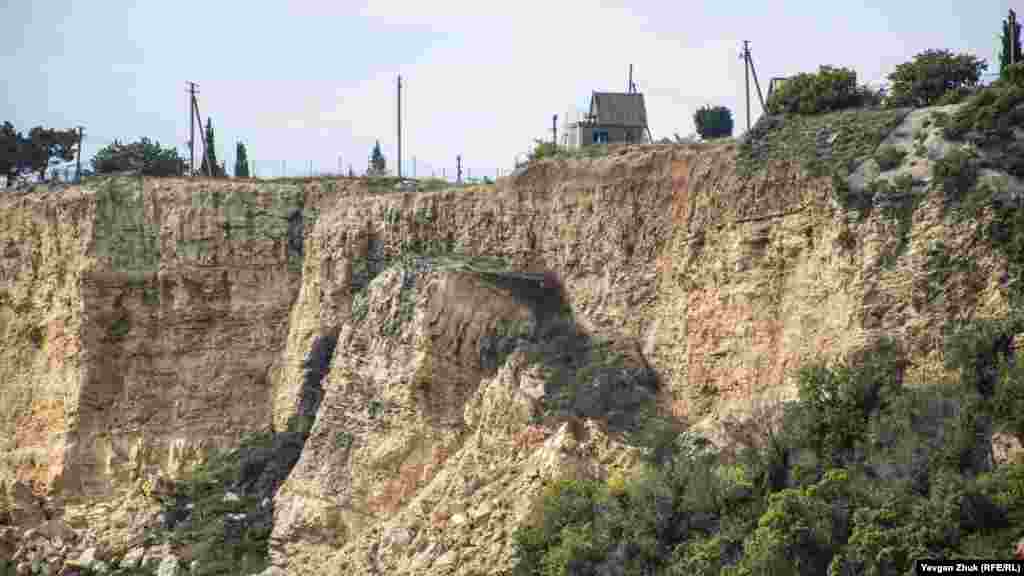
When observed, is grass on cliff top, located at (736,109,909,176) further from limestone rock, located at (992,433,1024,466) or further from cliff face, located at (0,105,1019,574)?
limestone rock, located at (992,433,1024,466)

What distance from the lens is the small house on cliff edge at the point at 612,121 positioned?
159 feet

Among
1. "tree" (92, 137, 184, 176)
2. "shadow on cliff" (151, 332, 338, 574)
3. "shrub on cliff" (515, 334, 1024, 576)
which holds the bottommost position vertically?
"shadow on cliff" (151, 332, 338, 574)

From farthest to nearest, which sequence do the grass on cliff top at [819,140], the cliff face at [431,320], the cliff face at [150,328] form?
1. the cliff face at [150,328]
2. the grass on cliff top at [819,140]
3. the cliff face at [431,320]

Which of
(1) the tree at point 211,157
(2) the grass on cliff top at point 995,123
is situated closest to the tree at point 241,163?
(1) the tree at point 211,157

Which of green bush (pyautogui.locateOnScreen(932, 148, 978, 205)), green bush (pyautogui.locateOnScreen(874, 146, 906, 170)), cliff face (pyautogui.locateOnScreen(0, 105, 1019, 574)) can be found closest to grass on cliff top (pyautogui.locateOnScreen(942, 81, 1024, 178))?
green bush (pyautogui.locateOnScreen(932, 148, 978, 205))

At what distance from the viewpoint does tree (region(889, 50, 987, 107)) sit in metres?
35.1

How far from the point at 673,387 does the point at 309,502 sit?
7.42m

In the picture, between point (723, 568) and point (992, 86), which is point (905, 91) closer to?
point (992, 86)

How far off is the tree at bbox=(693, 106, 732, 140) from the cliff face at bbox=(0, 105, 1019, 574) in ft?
29.0

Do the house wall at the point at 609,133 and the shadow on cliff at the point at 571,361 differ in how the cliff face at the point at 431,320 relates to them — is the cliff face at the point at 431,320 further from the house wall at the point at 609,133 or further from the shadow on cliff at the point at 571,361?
the house wall at the point at 609,133

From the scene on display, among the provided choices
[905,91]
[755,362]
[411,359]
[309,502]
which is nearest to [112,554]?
[309,502]

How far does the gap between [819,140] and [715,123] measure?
13.0 metres

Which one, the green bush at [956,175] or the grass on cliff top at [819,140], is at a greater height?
the grass on cliff top at [819,140]

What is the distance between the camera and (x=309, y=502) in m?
35.3
